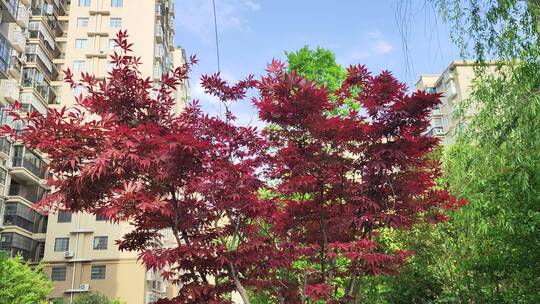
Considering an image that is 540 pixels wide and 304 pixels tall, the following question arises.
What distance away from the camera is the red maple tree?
195 inches

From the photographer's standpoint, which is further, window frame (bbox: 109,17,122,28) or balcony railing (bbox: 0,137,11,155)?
window frame (bbox: 109,17,122,28)

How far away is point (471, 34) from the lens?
17.9ft

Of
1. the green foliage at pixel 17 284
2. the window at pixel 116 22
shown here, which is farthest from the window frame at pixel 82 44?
the green foliage at pixel 17 284

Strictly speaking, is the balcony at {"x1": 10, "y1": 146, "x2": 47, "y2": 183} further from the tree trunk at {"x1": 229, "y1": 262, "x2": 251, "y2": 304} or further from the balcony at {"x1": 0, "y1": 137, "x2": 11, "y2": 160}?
the tree trunk at {"x1": 229, "y1": 262, "x2": 251, "y2": 304}

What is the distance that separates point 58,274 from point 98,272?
2442mm

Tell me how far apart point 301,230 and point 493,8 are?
3.32 meters

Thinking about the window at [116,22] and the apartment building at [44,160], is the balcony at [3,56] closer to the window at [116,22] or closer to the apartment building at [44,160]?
the apartment building at [44,160]

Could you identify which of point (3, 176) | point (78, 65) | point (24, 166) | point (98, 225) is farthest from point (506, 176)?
point (78, 65)

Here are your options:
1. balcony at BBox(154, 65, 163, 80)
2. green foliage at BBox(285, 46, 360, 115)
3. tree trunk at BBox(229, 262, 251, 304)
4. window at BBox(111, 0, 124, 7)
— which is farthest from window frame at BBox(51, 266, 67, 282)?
tree trunk at BBox(229, 262, 251, 304)

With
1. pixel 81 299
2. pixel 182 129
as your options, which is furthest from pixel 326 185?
pixel 81 299

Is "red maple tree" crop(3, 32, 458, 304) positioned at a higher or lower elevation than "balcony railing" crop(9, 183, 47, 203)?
lower

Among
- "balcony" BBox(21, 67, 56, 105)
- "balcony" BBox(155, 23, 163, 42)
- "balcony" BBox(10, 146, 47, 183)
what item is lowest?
"balcony" BBox(10, 146, 47, 183)

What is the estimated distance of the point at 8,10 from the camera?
21750 millimetres

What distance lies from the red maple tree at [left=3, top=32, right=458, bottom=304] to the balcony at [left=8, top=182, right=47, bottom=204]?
2701 centimetres
